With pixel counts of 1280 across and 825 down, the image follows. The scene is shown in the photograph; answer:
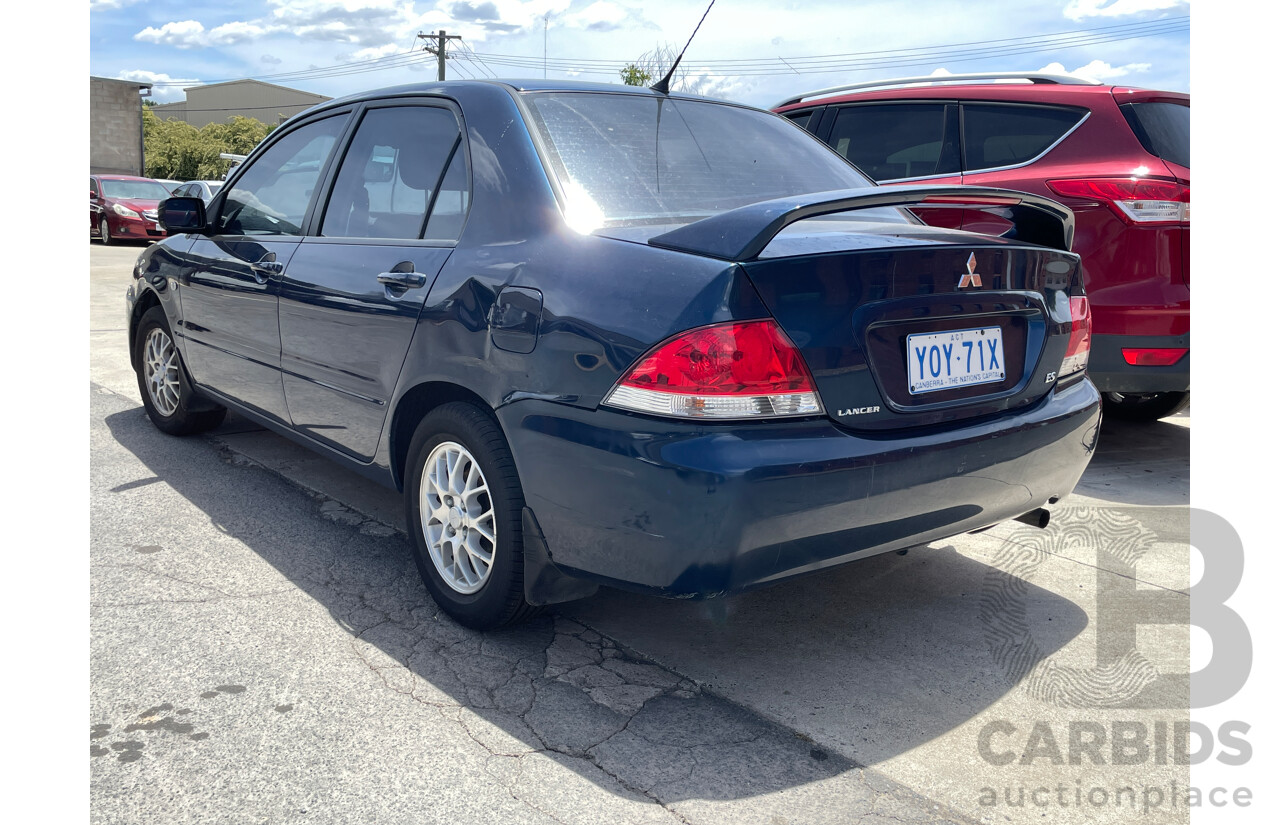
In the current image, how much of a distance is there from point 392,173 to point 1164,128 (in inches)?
143

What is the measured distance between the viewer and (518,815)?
2.12 metres

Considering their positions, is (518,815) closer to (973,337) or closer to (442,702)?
(442,702)

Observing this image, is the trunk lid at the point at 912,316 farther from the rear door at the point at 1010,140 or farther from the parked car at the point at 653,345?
the rear door at the point at 1010,140

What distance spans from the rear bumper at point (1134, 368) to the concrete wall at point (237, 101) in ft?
364

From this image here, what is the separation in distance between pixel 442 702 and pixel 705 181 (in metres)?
1.69

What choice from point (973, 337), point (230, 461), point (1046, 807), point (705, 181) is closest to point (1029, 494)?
point (973, 337)

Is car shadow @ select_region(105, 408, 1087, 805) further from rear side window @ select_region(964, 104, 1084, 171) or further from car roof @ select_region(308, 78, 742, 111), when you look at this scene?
rear side window @ select_region(964, 104, 1084, 171)

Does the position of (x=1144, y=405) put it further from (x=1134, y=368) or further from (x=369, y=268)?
(x=369, y=268)

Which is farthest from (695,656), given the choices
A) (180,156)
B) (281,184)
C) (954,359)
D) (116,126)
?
(180,156)

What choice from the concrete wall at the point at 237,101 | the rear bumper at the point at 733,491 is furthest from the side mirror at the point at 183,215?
the concrete wall at the point at 237,101

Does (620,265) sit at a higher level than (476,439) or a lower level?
higher

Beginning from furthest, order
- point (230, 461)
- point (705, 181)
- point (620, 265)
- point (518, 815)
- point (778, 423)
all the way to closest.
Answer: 1. point (230, 461)
2. point (705, 181)
3. point (620, 265)
4. point (778, 423)
5. point (518, 815)

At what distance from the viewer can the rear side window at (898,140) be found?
217 inches

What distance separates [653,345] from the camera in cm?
232
